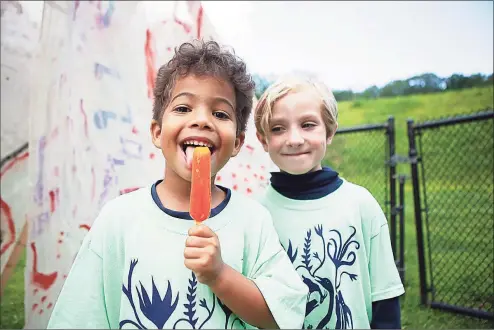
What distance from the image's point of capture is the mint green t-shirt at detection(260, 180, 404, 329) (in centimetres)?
164

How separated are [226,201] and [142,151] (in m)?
1.47

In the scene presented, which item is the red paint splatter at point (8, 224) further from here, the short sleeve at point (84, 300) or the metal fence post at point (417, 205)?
the metal fence post at point (417, 205)

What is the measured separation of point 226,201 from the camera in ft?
4.63

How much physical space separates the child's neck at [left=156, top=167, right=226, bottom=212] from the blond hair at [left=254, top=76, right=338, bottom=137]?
0.52 meters

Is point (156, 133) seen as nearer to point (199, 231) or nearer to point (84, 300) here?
point (199, 231)

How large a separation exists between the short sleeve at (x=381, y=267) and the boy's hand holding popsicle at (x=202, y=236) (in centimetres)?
79

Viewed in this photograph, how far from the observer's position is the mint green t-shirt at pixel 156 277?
4.10 ft

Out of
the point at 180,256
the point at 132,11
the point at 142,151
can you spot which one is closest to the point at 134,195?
the point at 180,256

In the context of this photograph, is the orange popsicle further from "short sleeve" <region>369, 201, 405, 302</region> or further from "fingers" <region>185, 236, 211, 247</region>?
"short sleeve" <region>369, 201, 405, 302</region>

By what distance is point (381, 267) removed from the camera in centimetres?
172

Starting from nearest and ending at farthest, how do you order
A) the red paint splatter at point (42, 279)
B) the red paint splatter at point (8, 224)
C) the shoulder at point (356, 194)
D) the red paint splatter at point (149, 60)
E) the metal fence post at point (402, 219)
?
the shoulder at point (356, 194)
the red paint splatter at point (42, 279)
the red paint splatter at point (149, 60)
the red paint splatter at point (8, 224)
the metal fence post at point (402, 219)

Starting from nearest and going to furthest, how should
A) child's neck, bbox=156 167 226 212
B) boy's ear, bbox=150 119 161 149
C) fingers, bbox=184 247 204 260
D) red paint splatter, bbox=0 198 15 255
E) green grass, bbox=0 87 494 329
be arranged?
fingers, bbox=184 247 204 260 → child's neck, bbox=156 167 226 212 → boy's ear, bbox=150 119 161 149 → red paint splatter, bbox=0 198 15 255 → green grass, bbox=0 87 494 329

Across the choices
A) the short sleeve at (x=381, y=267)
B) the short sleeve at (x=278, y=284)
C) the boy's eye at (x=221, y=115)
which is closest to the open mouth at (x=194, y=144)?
the boy's eye at (x=221, y=115)

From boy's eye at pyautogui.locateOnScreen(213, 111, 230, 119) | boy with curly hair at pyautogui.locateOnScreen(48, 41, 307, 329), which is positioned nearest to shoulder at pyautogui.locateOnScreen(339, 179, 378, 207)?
boy with curly hair at pyautogui.locateOnScreen(48, 41, 307, 329)
